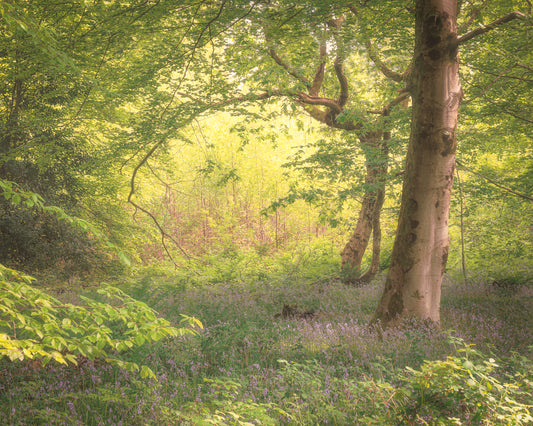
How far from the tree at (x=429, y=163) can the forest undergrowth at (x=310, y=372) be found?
0.52m

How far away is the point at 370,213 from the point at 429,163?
545 cm

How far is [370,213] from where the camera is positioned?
10.5 metres

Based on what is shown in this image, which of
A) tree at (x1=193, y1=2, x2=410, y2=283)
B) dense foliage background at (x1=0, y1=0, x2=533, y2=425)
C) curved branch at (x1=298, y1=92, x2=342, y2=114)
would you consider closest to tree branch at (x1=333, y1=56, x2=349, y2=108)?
tree at (x1=193, y1=2, x2=410, y2=283)

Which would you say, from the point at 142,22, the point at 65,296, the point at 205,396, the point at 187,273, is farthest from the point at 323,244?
the point at 205,396

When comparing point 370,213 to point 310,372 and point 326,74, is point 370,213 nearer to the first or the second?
point 326,74

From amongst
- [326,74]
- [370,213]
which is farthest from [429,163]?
[326,74]

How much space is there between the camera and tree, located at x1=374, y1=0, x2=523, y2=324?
5074mm

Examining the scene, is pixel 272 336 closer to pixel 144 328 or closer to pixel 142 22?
pixel 144 328

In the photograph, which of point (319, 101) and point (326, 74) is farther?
point (326, 74)

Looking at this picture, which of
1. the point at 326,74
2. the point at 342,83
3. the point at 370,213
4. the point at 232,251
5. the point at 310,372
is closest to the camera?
the point at 310,372

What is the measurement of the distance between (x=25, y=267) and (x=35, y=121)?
4192 millimetres

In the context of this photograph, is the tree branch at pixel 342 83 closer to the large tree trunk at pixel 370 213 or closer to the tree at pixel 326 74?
the tree at pixel 326 74

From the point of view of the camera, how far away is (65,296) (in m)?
8.09

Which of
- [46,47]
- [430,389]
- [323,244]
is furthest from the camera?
[323,244]
